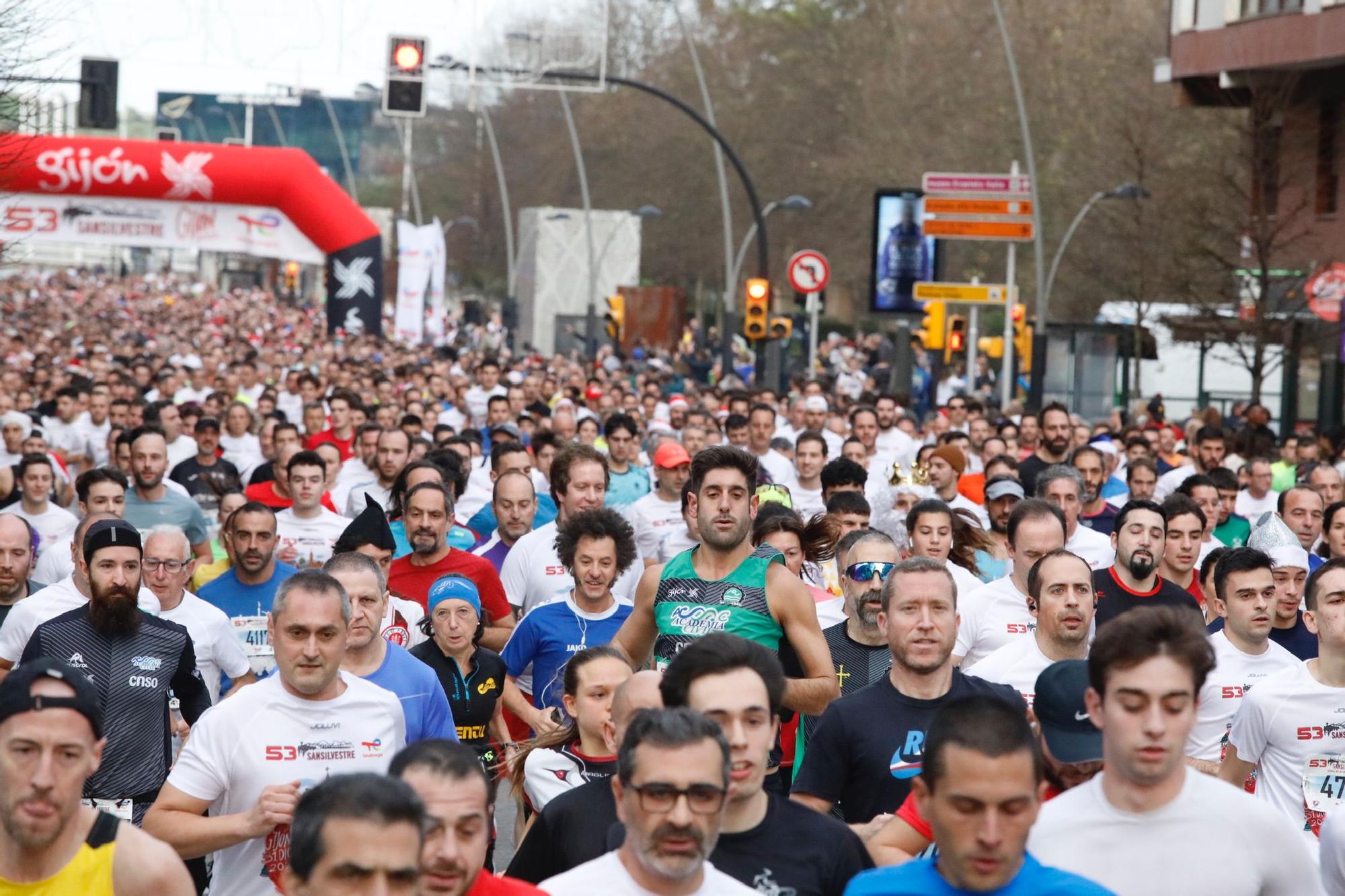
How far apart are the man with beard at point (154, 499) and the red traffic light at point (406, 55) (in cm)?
1136

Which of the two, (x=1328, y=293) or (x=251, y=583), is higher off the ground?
(x=1328, y=293)

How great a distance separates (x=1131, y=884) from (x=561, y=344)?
53853mm

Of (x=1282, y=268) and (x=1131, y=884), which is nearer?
(x=1131, y=884)

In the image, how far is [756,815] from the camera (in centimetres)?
488

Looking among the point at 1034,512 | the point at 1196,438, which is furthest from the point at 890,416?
the point at 1034,512

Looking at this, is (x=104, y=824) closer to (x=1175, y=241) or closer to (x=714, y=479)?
(x=714, y=479)

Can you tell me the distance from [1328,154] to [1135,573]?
2577cm

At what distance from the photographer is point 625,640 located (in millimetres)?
7293

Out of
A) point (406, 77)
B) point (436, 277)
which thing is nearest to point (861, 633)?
point (406, 77)

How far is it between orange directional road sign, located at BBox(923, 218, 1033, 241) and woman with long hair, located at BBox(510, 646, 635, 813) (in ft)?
66.7

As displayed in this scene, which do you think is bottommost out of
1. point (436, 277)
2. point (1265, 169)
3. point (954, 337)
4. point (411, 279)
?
point (954, 337)

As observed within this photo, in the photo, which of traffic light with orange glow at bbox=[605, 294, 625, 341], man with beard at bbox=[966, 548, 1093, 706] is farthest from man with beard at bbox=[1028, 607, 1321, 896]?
traffic light with orange glow at bbox=[605, 294, 625, 341]

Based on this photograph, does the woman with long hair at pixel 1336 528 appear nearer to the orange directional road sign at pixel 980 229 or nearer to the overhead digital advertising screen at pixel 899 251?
the orange directional road sign at pixel 980 229

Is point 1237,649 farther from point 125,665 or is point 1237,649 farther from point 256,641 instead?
point 256,641
